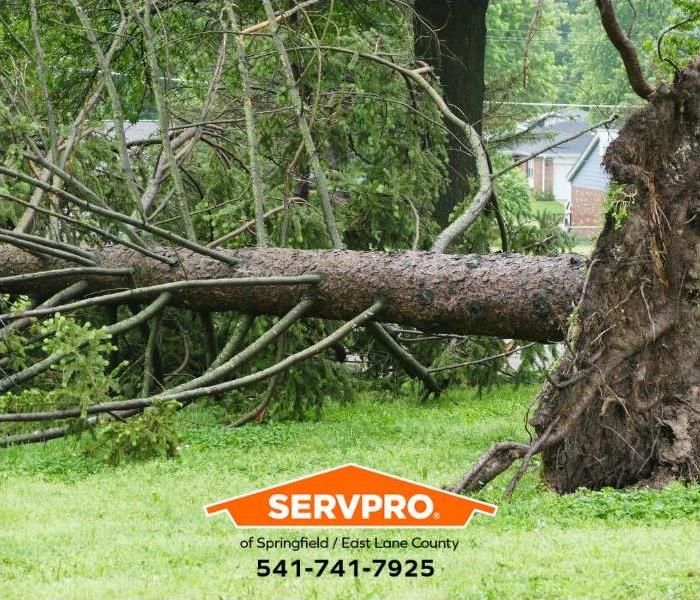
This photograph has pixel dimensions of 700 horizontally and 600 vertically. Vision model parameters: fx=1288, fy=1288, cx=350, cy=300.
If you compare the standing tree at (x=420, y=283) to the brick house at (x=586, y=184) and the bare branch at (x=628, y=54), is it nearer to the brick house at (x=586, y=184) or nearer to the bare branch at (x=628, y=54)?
the bare branch at (x=628, y=54)

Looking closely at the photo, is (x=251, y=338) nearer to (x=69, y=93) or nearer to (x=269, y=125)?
(x=269, y=125)

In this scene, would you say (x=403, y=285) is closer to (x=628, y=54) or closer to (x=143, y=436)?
(x=143, y=436)

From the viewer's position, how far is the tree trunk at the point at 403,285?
25.3 feet

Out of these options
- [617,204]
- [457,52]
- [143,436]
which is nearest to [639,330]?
[617,204]

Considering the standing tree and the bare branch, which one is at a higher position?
the bare branch

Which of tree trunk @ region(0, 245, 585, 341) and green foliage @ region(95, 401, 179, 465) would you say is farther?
green foliage @ region(95, 401, 179, 465)

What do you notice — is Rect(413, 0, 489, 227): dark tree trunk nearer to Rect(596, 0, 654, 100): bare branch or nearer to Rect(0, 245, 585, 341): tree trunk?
Rect(0, 245, 585, 341): tree trunk

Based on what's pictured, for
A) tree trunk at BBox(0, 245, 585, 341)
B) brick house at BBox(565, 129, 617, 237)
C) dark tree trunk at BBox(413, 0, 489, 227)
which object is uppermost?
dark tree trunk at BBox(413, 0, 489, 227)

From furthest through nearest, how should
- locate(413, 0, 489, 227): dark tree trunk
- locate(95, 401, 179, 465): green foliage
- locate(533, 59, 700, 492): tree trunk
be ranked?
locate(413, 0, 489, 227): dark tree trunk < locate(95, 401, 179, 465): green foliage < locate(533, 59, 700, 492): tree trunk

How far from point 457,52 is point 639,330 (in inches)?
302

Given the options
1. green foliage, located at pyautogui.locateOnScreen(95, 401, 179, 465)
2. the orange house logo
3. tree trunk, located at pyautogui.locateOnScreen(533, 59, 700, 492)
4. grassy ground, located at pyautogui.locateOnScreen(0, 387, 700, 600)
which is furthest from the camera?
green foliage, located at pyautogui.locateOnScreen(95, 401, 179, 465)

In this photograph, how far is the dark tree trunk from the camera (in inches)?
537

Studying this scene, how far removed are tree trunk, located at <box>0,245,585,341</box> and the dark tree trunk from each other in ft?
15.7

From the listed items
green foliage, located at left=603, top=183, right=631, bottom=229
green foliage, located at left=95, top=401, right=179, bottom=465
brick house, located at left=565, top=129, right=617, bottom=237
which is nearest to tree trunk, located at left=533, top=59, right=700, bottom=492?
green foliage, located at left=603, top=183, right=631, bottom=229
